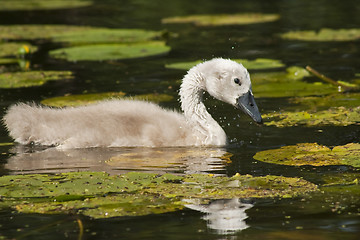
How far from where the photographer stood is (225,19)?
1502cm

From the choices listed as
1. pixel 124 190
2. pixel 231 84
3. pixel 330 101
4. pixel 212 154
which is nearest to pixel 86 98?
pixel 231 84

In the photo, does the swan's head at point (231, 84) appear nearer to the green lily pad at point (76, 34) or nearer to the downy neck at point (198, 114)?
the downy neck at point (198, 114)

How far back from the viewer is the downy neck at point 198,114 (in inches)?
274

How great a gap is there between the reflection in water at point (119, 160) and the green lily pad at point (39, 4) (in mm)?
11663

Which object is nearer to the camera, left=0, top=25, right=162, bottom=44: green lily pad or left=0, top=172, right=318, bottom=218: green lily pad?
left=0, top=172, right=318, bottom=218: green lily pad

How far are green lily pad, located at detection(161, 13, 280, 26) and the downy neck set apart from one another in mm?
7662

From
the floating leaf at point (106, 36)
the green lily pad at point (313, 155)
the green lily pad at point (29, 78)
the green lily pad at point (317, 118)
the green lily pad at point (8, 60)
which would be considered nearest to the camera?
the green lily pad at point (313, 155)

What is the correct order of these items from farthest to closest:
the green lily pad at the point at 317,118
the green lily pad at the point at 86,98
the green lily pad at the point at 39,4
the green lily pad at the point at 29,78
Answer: the green lily pad at the point at 39,4, the green lily pad at the point at 29,78, the green lily pad at the point at 86,98, the green lily pad at the point at 317,118

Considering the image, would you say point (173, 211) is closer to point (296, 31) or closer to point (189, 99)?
point (189, 99)

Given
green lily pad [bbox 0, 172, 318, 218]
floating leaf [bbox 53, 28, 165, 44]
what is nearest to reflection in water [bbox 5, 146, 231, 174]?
green lily pad [bbox 0, 172, 318, 218]

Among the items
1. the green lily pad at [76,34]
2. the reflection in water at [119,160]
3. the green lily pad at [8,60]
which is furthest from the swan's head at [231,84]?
the green lily pad at [76,34]

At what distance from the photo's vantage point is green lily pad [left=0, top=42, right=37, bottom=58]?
459 inches

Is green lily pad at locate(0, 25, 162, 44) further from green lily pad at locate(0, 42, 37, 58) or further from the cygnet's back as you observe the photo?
the cygnet's back

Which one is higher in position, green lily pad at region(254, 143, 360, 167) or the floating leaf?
the floating leaf
